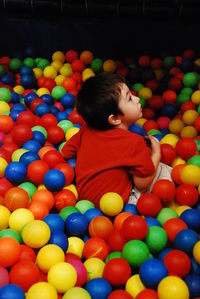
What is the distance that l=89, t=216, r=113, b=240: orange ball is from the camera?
4.67ft

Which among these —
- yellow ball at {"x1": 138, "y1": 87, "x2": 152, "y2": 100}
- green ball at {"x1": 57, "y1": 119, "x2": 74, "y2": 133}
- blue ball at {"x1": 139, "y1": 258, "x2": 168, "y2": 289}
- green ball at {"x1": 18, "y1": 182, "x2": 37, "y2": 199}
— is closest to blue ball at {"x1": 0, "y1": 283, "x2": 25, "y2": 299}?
blue ball at {"x1": 139, "y1": 258, "x2": 168, "y2": 289}

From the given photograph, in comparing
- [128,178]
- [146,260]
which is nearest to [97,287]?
[146,260]

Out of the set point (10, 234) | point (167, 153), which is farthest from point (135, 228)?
point (167, 153)

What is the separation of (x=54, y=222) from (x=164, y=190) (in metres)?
0.41

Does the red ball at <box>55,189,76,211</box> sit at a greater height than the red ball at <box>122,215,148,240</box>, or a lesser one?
lesser

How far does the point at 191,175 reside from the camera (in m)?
1.59

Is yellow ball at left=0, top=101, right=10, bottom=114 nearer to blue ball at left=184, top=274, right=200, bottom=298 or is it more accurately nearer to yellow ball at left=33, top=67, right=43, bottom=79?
yellow ball at left=33, top=67, right=43, bottom=79

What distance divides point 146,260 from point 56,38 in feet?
5.95

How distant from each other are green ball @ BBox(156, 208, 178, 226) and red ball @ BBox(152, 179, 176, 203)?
59 mm

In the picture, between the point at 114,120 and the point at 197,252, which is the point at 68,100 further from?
the point at 197,252

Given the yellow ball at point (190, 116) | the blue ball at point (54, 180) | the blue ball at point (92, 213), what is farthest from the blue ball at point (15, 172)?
the yellow ball at point (190, 116)

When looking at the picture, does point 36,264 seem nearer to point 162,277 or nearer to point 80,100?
point 162,277

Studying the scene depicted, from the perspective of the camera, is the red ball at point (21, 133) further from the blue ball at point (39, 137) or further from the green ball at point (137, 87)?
the green ball at point (137, 87)

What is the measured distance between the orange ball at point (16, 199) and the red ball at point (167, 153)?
0.58 m
